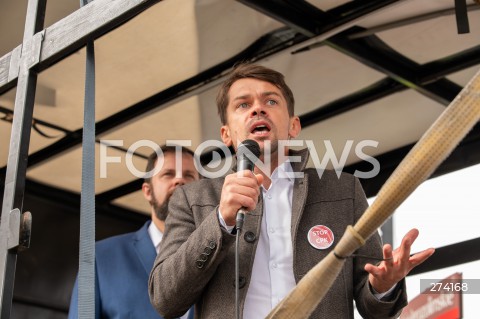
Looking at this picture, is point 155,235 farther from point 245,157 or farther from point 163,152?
point 245,157

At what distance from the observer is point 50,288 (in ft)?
17.2

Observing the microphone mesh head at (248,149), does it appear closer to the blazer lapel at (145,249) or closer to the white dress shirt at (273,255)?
the white dress shirt at (273,255)

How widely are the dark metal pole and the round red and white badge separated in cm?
97

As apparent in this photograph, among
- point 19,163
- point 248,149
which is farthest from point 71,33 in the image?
point 248,149

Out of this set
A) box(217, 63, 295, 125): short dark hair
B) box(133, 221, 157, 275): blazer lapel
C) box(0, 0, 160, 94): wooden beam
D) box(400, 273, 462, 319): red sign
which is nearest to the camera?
box(0, 0, 160, 94): wooden beam

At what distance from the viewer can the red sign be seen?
3.56m

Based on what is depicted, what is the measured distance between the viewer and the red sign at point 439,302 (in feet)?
11.7

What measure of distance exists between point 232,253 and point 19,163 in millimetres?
874

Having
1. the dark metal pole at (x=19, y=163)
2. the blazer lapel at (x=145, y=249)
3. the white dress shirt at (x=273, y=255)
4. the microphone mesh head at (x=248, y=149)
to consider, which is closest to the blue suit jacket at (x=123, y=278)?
the blazer lapel at (x=145, y=249)

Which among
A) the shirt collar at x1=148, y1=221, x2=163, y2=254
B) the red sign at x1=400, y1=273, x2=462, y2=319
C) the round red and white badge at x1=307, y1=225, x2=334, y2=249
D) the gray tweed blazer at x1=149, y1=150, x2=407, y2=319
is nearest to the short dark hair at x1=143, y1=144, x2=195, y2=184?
the shirt collar at x1=148, y1=221, x2=163, y2=254

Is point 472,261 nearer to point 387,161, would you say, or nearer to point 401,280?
point 387,161

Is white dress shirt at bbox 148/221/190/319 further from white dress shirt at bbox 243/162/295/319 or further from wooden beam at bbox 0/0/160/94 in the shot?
white dress shirt at bbox 243/162/295/319

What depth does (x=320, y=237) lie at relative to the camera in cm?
273

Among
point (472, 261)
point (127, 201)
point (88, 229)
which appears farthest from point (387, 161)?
point (88, 229)
